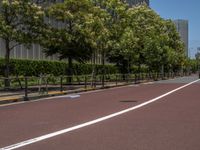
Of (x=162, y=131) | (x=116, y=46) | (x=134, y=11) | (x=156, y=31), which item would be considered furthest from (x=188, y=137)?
(x=156, y=31)

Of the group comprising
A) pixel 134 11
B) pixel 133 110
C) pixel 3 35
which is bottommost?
pixel 133 110

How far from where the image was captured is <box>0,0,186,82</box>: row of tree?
35875mm

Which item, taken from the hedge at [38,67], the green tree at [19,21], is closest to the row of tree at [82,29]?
the green tree at [19,21]

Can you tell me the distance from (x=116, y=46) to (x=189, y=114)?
4266 centimetres

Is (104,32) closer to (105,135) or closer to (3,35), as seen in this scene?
(3,35)

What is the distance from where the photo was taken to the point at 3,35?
→ 1364 inches

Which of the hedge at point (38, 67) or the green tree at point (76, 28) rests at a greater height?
the green tree at point (76, 28)

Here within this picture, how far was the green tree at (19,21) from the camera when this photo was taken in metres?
34.8

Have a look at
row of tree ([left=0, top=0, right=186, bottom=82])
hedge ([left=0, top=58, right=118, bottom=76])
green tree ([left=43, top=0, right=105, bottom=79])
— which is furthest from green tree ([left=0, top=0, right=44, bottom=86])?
hedge ([left=0, top=58, right=118, bottom=76])

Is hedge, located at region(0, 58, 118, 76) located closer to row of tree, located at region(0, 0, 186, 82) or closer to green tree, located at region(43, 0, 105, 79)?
row of tree, located at region(0, 0, 186, 82)

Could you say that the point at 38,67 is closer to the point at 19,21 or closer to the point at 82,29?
the point at 82,29

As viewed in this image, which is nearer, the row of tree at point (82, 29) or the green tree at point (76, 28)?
the row of tree at point (82, 29)

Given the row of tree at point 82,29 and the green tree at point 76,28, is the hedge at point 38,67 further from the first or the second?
the green tree at point 76,28

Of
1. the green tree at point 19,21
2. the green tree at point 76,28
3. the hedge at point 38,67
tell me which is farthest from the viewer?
the hedge at point 38,67
